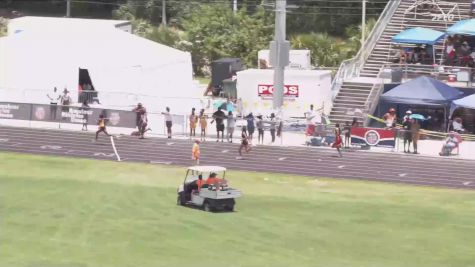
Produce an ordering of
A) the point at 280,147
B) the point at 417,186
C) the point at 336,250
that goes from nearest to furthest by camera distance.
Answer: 1. the point at 336,250
2. the point at 417,186
3. the point at 280,147

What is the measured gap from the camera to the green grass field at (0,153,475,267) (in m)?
32.7

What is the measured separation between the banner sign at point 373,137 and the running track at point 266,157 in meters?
0.83

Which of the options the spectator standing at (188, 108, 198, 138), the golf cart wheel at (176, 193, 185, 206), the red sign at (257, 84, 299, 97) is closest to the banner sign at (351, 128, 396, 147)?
the spectator standing at (188, 108, 198, 138)

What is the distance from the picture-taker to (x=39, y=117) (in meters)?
57.8

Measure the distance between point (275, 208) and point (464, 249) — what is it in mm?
7779

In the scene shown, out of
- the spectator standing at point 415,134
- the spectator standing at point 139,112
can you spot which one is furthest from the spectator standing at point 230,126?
the spectator standing at point 415,134

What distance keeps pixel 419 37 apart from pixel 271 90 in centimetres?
862

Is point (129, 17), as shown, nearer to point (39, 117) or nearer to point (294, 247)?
point (39, 117)

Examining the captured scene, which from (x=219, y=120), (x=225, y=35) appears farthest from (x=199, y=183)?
(x=225, y=35)

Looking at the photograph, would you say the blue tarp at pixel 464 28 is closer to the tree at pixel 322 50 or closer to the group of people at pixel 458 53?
the group of people at pixel 458 53

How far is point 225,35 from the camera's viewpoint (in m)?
84.1

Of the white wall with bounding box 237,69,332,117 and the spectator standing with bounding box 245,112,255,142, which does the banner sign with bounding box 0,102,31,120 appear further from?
the spectator standing with bounding box 245,112,255,142

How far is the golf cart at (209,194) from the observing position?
38.6 metres

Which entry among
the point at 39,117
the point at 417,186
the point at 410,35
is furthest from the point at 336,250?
the point at 410,35
